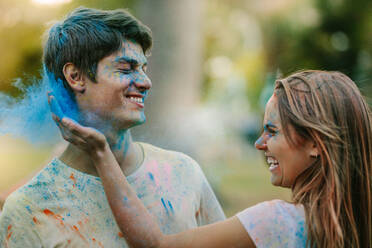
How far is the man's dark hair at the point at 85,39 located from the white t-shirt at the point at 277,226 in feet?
3.20

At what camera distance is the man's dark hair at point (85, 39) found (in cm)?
194

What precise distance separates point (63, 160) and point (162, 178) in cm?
50

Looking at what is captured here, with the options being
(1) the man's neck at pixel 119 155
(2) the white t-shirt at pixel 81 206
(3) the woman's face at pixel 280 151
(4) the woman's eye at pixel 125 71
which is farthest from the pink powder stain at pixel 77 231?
(3) the woman's face at pixel 280 151

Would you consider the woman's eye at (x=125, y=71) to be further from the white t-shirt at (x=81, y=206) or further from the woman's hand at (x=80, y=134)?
the white t-shirt at (x=81, y=206)

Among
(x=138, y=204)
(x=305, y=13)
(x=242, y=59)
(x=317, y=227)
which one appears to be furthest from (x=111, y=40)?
(x=242, y=59)

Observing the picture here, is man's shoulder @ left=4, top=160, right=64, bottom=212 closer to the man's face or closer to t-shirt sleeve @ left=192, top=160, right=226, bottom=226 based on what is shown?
the man's face

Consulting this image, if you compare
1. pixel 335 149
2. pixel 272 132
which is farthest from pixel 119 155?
pixel 335 149

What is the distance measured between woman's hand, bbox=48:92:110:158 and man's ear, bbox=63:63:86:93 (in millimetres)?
116

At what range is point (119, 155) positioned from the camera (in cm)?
206

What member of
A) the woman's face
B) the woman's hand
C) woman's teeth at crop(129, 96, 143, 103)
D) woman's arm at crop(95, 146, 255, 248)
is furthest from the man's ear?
the woman's face

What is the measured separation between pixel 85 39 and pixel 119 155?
22.5 inches

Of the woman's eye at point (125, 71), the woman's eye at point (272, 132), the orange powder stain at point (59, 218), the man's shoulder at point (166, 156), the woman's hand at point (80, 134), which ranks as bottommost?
the orange powder stain at point (59, 218)

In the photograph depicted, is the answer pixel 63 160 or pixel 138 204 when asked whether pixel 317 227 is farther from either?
pixel 63 160

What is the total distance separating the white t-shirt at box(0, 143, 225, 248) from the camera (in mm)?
1821
